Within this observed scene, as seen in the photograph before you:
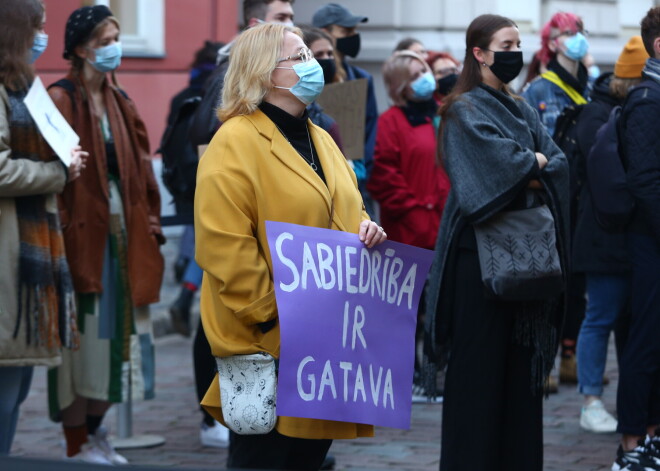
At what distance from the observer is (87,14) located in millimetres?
6184

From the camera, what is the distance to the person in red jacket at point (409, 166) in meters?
7.90

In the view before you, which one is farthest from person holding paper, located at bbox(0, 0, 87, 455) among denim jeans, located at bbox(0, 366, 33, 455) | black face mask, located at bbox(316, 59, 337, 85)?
black face mask, located at bbox(316, 59, 337, 85)

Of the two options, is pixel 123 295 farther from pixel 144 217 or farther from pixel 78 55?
pixel 78 55

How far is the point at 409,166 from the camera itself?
7965 millimetres

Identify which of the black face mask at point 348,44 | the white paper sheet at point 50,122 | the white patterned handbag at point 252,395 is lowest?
the white patterned handbag at point 252,395

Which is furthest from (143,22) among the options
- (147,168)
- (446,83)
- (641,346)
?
(641,346)

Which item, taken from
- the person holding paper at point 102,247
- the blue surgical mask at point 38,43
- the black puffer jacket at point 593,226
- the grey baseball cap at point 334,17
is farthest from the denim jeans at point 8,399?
the grey baseball cap at point 334,17

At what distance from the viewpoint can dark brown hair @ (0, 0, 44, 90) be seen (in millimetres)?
5375

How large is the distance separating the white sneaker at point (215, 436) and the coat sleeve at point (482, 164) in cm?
214

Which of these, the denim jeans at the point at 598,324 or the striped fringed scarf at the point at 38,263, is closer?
the striped fringed scarf at the point at 38,263

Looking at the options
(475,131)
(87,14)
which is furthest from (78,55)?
(475,131)

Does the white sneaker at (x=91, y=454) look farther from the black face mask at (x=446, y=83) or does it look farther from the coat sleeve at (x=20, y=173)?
the black face mask at (x=446, y=83)

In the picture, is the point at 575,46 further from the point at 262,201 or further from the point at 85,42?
the point at 262,201

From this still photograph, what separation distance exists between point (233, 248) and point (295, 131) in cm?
50
